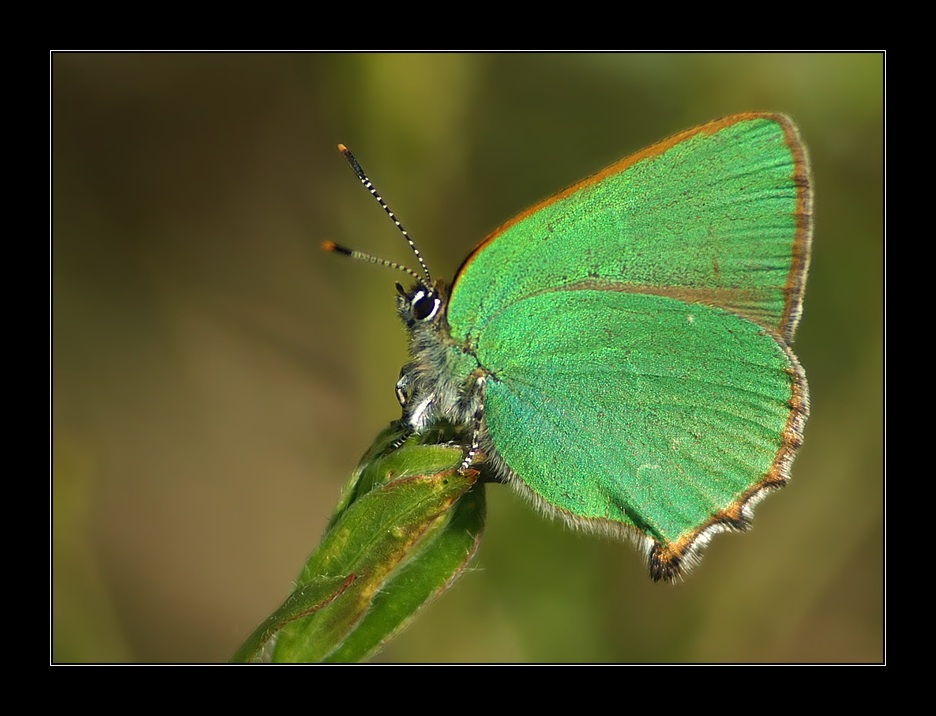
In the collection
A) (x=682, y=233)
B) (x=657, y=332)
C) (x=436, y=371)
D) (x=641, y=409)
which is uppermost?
(x=682, y=233)

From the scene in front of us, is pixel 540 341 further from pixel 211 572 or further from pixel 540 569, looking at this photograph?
pixel 211 572

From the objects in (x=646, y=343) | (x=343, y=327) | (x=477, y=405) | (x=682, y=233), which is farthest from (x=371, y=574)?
(x=343, y=327)

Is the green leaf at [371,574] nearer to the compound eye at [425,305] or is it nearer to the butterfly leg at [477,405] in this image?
the butterfly leg at [477,405]

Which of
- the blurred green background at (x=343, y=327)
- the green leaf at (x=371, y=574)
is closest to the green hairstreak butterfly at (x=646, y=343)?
the green leaf at (x=371, y=574)

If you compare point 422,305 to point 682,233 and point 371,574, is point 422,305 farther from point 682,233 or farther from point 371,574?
point 371,574

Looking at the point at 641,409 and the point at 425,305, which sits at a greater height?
the point at 425,305

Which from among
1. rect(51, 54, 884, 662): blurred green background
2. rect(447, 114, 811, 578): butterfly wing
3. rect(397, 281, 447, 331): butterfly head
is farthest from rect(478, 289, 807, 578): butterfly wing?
rect(51, 54, 884, 662): blurred green background
